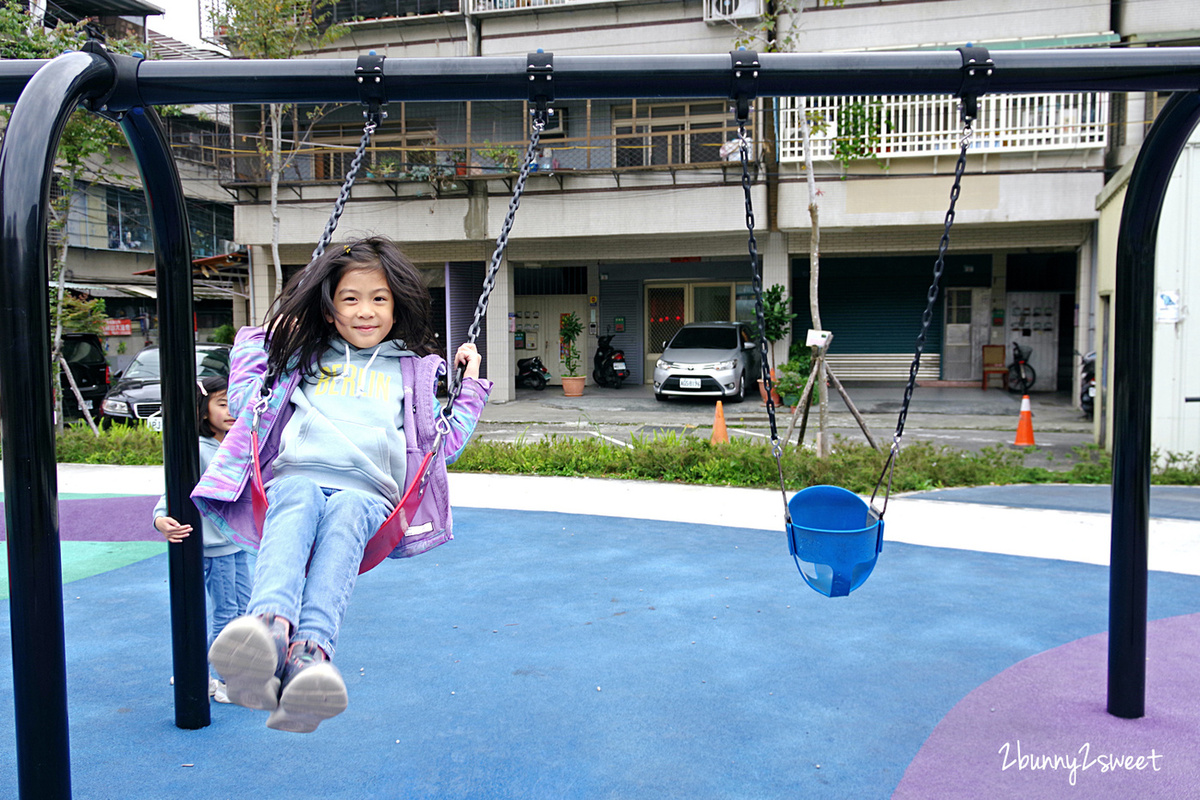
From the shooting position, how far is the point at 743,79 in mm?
3215

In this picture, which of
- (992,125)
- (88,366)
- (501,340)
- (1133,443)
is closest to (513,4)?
(501,340)

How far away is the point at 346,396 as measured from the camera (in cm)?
298

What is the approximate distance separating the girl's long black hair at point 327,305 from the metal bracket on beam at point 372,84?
0.45 metres

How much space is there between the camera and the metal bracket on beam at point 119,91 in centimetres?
295

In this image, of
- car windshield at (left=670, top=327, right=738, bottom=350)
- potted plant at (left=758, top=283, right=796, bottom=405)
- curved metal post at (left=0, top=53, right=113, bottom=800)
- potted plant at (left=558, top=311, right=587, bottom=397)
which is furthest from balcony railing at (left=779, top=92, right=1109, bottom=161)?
curved metal post at (left=0, top=53, right=113, bottom=800)

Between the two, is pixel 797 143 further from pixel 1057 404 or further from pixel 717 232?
pixel 1057 404

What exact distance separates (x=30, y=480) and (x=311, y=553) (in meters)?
0.74

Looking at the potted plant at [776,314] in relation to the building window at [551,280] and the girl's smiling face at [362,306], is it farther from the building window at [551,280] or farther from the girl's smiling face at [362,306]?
the girl's smiling face at [362,306]

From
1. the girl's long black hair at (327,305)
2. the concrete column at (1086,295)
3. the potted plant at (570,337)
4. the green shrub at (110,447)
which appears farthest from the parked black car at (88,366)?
the concrete column at (1086,295)

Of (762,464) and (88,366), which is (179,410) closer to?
(762,464)

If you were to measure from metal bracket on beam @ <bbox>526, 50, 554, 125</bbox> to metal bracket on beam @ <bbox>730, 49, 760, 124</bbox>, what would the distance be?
64 centimetres

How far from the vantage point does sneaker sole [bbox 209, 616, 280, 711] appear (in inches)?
87.7

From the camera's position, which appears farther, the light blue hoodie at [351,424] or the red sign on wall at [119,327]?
the red sign on wall at [119,327]

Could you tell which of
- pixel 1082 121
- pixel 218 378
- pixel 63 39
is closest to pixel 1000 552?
pixel 218 378
